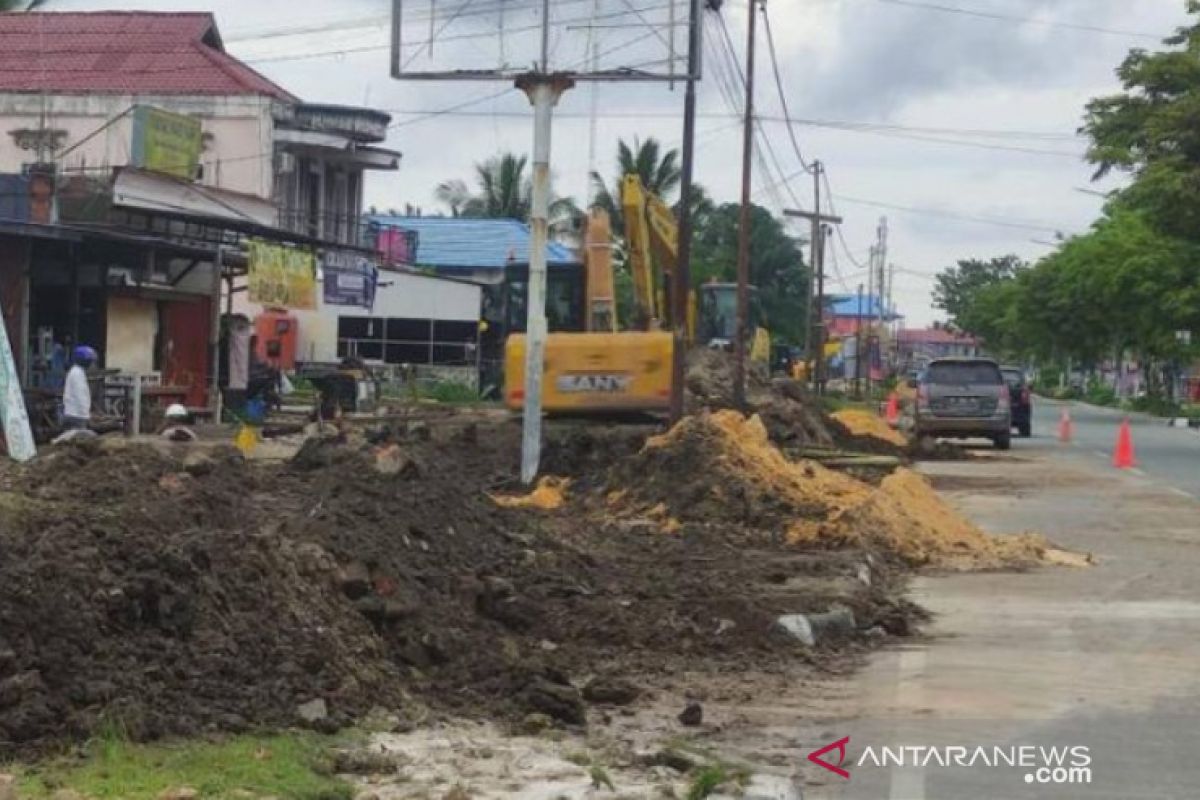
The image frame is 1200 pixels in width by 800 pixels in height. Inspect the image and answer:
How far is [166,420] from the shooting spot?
100ft

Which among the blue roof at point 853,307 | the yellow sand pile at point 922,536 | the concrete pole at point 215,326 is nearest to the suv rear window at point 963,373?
the concrete pole at point 215,326

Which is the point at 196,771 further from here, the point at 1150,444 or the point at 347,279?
the point at 347,279

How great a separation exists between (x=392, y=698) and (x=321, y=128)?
44947 millimetres

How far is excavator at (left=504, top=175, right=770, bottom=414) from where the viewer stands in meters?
24.6

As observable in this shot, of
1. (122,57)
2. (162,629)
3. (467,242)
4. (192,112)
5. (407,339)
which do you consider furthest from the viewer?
(467,242)

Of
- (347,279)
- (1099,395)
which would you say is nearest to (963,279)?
(1099,395)

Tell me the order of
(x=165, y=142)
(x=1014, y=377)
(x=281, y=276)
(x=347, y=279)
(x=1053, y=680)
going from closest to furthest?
(x=1053, y=680) → (x=281, y=276) → (x=165, y=142) → (x=347, y=279) → (x=1014, y=377)

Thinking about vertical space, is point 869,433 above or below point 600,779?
above

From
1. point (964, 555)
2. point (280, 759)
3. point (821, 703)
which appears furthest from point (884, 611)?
point (280, 759)

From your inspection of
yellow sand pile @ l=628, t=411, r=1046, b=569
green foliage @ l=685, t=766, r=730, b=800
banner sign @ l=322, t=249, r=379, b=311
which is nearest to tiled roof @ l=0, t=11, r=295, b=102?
banner sign @ l=322, t=249, r=379, b=311

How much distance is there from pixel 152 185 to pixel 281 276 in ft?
10.3

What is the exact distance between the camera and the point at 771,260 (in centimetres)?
9181

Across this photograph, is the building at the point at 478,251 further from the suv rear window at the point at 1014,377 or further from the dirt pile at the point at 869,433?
the suv rear window at the point at 1014,377

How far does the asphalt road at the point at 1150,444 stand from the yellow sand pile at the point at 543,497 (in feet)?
31.8
